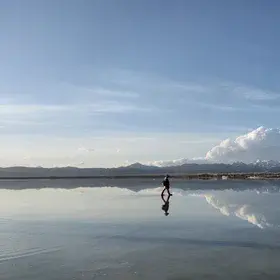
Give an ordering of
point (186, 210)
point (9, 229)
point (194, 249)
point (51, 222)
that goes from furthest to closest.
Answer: point (186, 210)
point (51, 222)
point (9, 229)
point (194, 249)

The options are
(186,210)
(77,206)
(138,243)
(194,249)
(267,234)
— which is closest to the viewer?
(194,249)

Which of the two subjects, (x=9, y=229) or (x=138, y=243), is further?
(x=9, y=229)

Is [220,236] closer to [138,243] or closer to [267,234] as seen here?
[267,234]

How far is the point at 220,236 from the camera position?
1739cm

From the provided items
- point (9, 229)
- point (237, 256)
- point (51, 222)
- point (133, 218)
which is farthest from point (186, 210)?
point (237, 256)

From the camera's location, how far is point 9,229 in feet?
68.0

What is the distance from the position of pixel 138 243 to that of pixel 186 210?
11.0 meters

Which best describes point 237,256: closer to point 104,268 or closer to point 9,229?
point 104,268

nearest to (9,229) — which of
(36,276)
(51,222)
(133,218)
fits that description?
(51,222)

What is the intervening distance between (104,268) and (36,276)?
1.85 meters

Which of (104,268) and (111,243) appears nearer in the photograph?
(104,268)

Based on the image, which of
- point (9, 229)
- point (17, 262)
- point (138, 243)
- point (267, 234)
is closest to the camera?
point (17, 262)

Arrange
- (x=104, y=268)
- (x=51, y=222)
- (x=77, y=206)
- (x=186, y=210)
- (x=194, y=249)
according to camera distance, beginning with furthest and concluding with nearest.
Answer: (x=77, y=206) < (x=186, y=210) < (x=51, y=222) < (x=194, y=249) < (x=104, y=268)

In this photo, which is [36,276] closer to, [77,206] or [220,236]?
[220,236]
